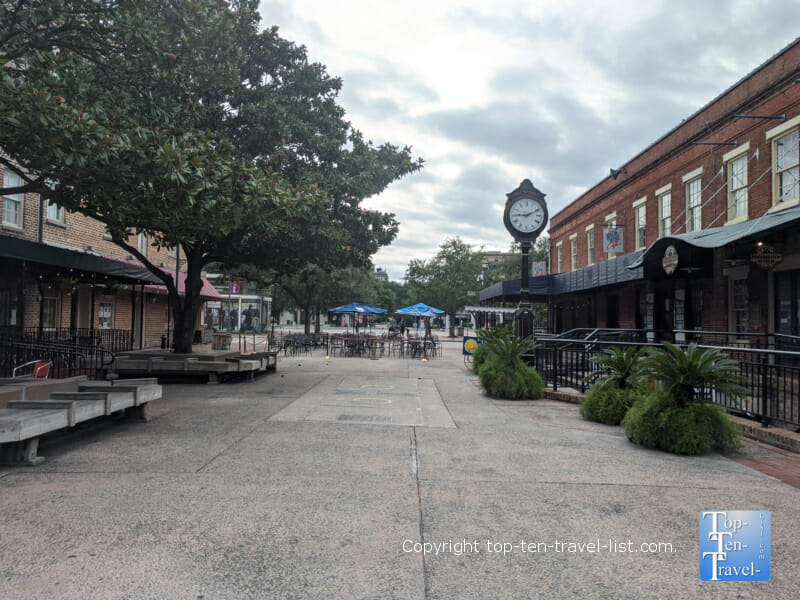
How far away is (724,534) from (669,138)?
695 inches

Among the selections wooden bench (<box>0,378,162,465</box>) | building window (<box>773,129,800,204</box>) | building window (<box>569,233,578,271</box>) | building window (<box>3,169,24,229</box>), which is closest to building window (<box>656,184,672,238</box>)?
building window (<box>773,129,800,204</box>)

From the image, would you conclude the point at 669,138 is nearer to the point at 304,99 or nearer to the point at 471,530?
the point at 304,99

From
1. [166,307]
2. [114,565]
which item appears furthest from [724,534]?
[166,307]

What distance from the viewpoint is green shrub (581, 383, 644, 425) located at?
8.12 metres

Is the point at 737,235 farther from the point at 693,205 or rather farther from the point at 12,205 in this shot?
the point at 12,205

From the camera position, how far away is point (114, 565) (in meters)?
3.33

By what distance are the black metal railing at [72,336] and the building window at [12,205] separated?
9.86ft

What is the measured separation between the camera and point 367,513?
14.0 feet

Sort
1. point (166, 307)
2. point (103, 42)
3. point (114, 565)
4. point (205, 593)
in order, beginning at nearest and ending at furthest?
point (205, 593) < point (114, 565) < point (103, 42) < point (166, 307)

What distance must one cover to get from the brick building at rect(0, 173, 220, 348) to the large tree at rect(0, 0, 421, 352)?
2.16 m

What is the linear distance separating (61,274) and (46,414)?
11046 millimetres

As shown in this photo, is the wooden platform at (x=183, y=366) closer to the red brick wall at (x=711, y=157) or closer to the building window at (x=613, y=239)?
the red brick wall at (x=711, y=157)

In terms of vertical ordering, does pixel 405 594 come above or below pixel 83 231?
below

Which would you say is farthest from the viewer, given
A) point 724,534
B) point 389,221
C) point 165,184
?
point 389,221
